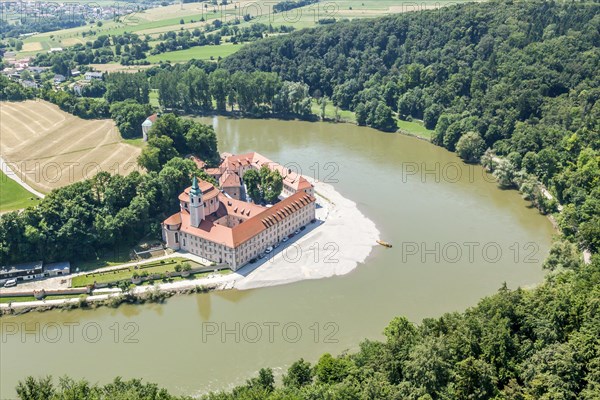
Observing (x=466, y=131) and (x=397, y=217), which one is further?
(x=466, y=131)

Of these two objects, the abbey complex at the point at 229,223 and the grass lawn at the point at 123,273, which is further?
the abbey complex at the point at 229,223

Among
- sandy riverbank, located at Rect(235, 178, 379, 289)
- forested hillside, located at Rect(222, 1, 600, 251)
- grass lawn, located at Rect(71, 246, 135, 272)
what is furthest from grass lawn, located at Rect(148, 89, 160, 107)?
grass lawn, located at Rect(71, 246, 135, 272)

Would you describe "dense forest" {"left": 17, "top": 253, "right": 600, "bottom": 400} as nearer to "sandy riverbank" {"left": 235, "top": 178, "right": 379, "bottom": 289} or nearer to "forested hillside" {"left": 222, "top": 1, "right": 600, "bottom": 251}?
"sandy riverbank" {"left": 235, "top": 178, "right": 379, "bottom": 289}

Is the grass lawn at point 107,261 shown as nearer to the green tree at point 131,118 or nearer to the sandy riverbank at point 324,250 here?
the sandy riverbank at point 324,250

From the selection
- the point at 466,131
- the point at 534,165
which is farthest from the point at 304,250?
the point at 466,131

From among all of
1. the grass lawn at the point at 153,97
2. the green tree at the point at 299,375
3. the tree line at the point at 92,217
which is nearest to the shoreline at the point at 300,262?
the tree line at the point at 92,217

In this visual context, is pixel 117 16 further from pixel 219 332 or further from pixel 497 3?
pixel 219 332
